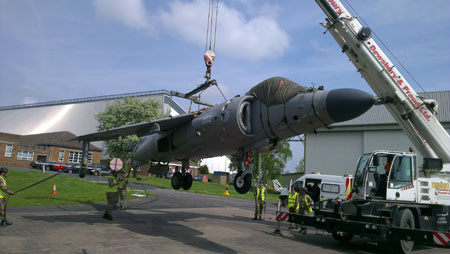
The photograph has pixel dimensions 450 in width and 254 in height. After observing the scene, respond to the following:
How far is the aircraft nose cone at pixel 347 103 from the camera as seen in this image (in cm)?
682

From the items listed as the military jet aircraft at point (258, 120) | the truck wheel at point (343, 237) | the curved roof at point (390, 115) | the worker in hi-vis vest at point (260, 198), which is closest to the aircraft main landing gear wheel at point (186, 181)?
the military jet aircraft at point (258, 120)

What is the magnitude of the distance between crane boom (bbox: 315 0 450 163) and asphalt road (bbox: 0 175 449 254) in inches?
169

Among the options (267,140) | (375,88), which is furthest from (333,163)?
(267,140)

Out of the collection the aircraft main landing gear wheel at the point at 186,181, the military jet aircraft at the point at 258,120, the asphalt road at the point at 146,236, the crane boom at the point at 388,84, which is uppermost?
the crane boom at the point at 388,84

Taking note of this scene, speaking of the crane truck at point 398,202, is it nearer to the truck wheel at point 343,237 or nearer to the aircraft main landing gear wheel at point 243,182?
the truck wheel at point 343,237

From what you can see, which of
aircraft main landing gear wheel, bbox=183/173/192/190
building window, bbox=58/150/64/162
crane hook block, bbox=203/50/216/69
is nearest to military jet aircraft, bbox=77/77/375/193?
aircraft main landing gear wheel, bbox=183/173/192/190

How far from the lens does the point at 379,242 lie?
38.9 ft

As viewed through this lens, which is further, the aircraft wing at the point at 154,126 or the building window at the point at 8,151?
the building window at the point at 8,151

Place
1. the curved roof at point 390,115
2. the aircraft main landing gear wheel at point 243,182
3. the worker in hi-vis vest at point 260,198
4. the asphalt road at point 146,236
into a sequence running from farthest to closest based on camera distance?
the curved roof at point 390,115 → the worker in hi-vis vest at point 260,198 → the aircraft main landing gear wheel at point 243,182 → the asphalt road at point 146,236

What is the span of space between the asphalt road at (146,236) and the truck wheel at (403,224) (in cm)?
72

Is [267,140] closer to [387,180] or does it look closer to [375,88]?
[387,180]

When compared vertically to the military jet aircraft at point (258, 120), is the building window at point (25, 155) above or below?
below

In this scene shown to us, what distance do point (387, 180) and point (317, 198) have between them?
38.9 feet

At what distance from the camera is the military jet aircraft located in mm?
7094
